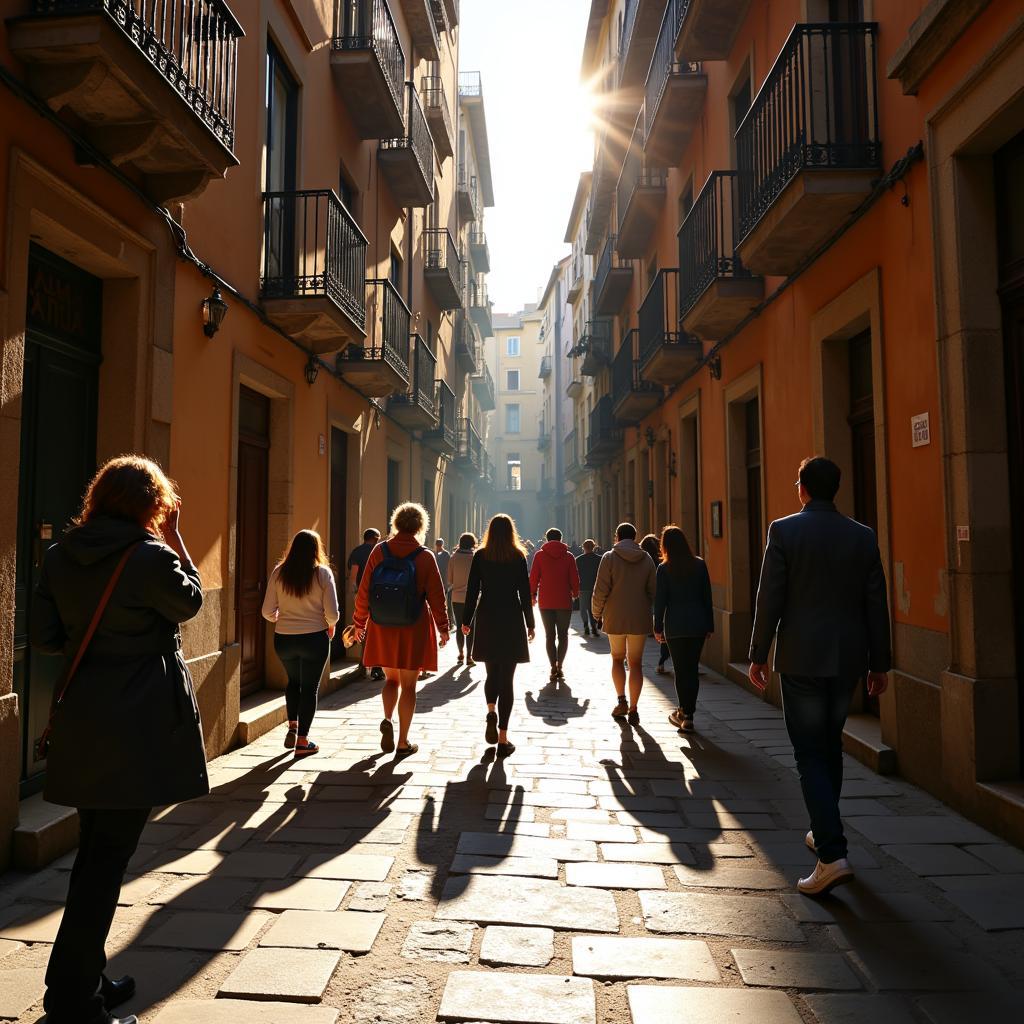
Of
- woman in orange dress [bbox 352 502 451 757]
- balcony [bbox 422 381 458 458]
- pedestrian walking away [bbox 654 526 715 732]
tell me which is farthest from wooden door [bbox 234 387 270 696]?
balcony [bbox 422 381 458 458]

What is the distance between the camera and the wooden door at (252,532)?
8008 mm

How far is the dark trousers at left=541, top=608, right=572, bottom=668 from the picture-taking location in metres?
10.1

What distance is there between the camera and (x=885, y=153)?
6293 mm

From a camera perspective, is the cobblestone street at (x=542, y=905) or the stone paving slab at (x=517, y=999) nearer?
the stone paving slab at (x=517, y=999)

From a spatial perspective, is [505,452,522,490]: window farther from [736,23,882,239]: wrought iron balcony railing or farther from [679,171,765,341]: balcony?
[736,23,882,239]: wrought iron balcony railing

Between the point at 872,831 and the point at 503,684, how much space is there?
278 centimetres

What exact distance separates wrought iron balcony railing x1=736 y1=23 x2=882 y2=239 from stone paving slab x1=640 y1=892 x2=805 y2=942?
5.20 m

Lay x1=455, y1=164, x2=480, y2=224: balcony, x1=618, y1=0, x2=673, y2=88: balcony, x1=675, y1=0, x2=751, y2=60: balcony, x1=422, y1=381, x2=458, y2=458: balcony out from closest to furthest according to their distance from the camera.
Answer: x1=675, y1=0, x2=751, y2=60: balcony < x1=618, y1=0, x2=673, y2=88: balcony < x1=422, y1=381, x2=458, y2=458: balcony < x1=455, y1=164, x2=480, y2=224: balcony

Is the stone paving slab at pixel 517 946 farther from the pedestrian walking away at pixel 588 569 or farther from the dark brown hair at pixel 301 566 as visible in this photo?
the pedestrian walking away at pixel 588 569

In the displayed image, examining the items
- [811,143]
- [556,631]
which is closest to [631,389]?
[556,631]

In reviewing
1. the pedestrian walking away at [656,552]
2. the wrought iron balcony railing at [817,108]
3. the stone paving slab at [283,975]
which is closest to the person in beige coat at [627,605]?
the pedestrian walking away at [656,552]

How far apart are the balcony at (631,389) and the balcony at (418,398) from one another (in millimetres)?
3787

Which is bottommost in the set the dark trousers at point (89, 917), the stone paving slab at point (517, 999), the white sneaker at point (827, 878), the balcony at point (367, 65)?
the stone paving slab at point (517, 999)

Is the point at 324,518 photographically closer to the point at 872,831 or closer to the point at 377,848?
the point at 377,848
